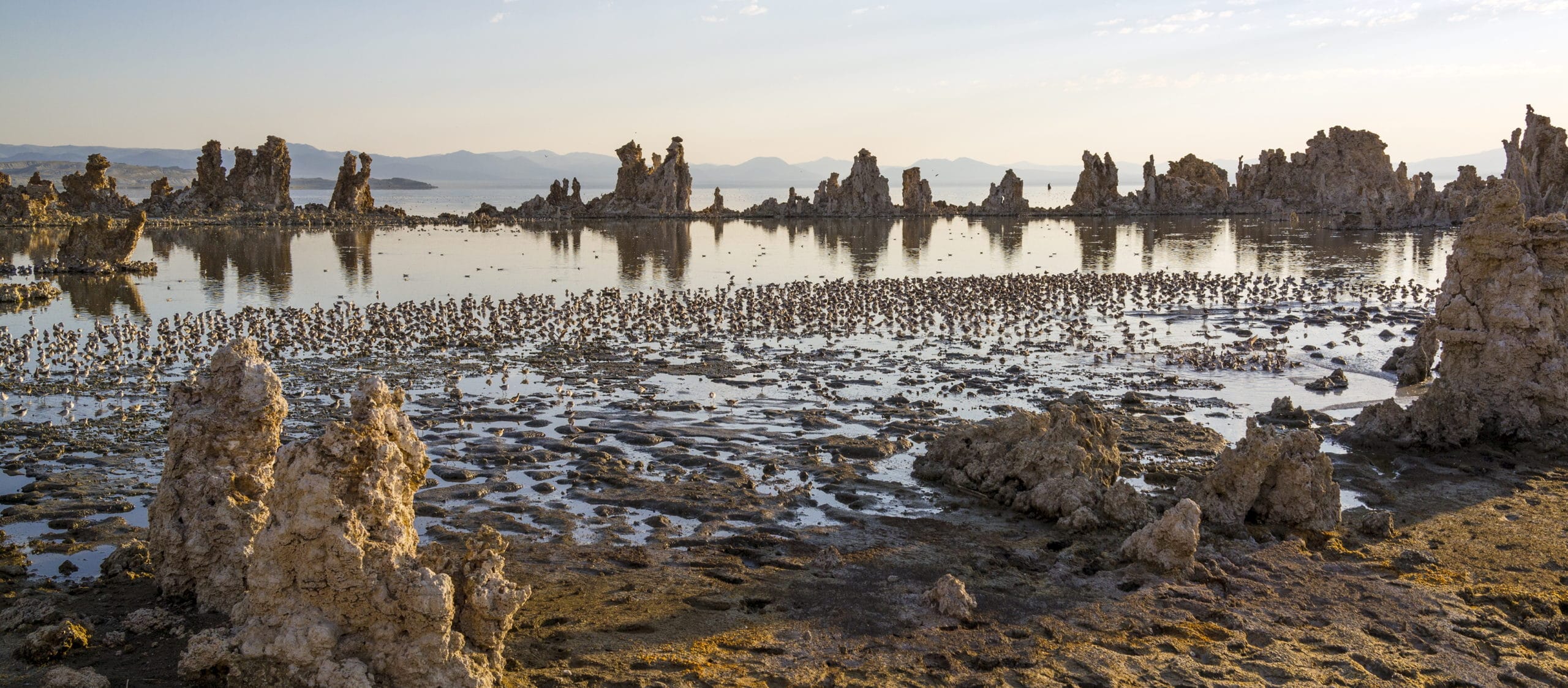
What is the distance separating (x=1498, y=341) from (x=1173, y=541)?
9322 millimetres

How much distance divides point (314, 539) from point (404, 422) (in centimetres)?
118

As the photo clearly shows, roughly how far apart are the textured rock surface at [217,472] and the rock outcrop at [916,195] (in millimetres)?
112375

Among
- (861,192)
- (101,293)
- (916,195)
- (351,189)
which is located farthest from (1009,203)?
(101,293)

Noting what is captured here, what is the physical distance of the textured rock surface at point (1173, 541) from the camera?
414 inches

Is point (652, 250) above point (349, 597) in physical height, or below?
above

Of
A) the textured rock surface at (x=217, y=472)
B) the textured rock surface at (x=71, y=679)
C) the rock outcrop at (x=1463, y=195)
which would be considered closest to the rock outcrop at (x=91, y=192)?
the textured rock surface at (x=217, y=472)

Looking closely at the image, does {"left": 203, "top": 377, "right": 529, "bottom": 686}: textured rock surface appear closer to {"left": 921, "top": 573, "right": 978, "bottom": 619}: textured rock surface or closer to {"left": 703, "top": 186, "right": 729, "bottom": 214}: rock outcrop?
{"left": 921, "top": 573, "right": 978, "bottom": 619}: textured rock surface

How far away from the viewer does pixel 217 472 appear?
31.9 feet

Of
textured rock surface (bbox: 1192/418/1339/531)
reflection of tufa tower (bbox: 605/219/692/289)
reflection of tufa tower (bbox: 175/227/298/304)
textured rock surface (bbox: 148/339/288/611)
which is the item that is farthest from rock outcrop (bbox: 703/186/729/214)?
textured rock surface (bbox: 148/339/288/611)

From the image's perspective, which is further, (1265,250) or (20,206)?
(20,206)

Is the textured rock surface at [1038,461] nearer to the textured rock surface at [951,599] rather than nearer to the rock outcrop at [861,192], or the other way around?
the textured rock surface at [951,599]

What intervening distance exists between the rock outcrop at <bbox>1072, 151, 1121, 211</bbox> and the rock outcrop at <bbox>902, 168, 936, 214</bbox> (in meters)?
18.0

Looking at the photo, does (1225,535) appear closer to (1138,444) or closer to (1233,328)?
(1138,444)

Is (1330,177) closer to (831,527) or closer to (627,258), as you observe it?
(627,258)
